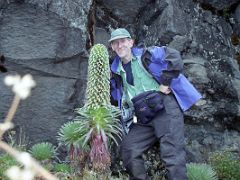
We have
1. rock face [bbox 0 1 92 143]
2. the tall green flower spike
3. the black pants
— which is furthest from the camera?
rock face [bbox 0 1 92 143]

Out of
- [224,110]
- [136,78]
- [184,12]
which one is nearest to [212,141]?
[224,110]

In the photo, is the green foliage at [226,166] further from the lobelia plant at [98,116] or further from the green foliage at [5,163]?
the green foliage at [5,163]

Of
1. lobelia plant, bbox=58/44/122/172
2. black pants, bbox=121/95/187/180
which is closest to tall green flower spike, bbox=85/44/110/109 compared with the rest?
lobelia plant, bbox=58/44/122/172

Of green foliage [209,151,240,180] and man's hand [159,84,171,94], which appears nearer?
man's hand [159,84,171,94]

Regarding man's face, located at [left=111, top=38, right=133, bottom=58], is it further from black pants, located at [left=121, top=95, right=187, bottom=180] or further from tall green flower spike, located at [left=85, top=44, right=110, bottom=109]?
black pants, located at [left=121, top=95, right=187, bottom=180]

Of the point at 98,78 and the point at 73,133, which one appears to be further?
the point at 73,133

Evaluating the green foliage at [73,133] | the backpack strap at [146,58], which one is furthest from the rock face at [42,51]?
the backpack strap at [146,58]

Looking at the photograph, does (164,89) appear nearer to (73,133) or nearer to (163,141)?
(163,141)

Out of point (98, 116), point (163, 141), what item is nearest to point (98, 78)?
point (98, 116)

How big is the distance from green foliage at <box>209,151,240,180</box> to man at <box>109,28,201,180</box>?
172 cm

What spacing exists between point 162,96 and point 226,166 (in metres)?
2.16

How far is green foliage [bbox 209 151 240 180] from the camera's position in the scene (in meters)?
7.73

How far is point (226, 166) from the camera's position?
774cm

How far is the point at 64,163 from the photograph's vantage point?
8094 mm
